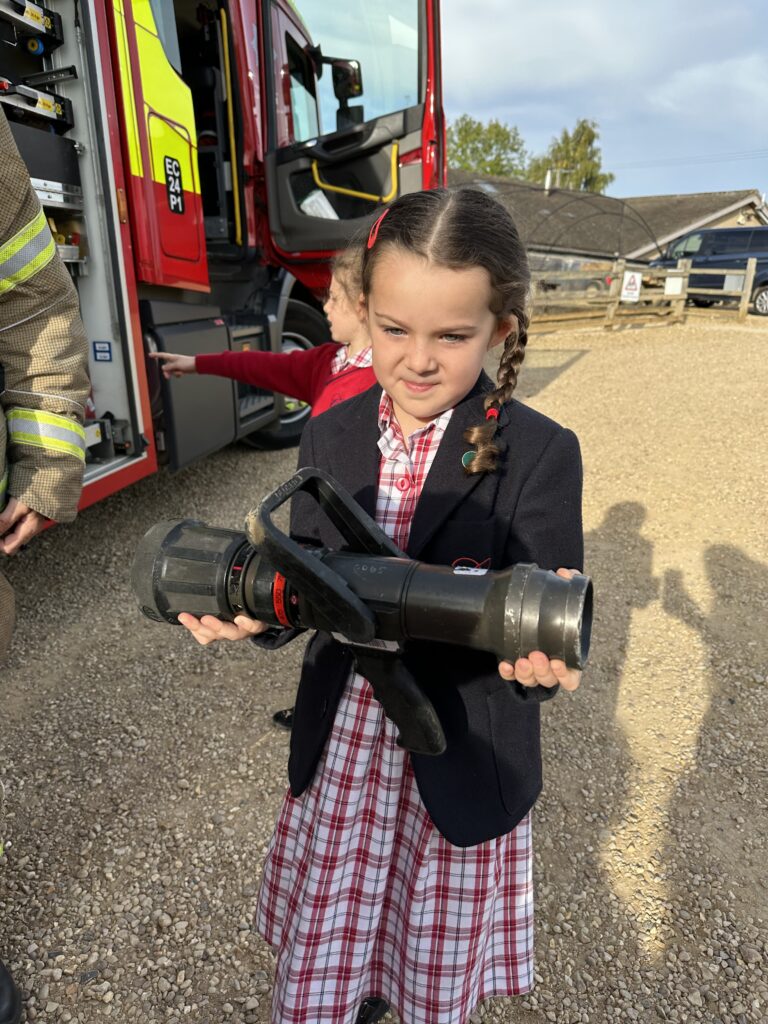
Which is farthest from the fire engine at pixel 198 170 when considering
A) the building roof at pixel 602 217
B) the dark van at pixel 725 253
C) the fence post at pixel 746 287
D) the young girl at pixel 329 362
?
the building roof at pixel 602 217

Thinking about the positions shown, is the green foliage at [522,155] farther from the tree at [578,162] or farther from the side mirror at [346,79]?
the side mirror at [346,79]

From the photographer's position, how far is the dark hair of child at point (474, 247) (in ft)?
3.74

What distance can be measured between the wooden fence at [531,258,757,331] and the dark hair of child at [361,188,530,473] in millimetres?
12858

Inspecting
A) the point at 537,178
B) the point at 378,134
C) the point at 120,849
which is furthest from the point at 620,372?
the point at 537,178

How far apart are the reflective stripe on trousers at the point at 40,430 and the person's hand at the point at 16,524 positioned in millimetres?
131

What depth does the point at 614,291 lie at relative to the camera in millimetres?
13406

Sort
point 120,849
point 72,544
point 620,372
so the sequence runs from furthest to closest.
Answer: point 620,372, point 72,544, point 120,849

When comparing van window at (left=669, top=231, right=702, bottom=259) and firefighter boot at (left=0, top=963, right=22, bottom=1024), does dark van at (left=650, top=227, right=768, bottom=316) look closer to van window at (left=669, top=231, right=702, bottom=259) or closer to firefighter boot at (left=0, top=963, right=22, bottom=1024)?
van window at (left=669, top=231, right=702, bottom=259)

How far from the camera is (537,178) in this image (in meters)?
43.4

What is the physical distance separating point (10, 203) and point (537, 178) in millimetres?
48110

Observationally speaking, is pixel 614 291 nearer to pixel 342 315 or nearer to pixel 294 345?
pixel 294 345

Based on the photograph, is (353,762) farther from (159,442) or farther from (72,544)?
(72,544)

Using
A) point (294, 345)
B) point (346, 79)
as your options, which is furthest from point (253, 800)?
point (346, 79)

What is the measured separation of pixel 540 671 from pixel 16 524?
1155 mm
